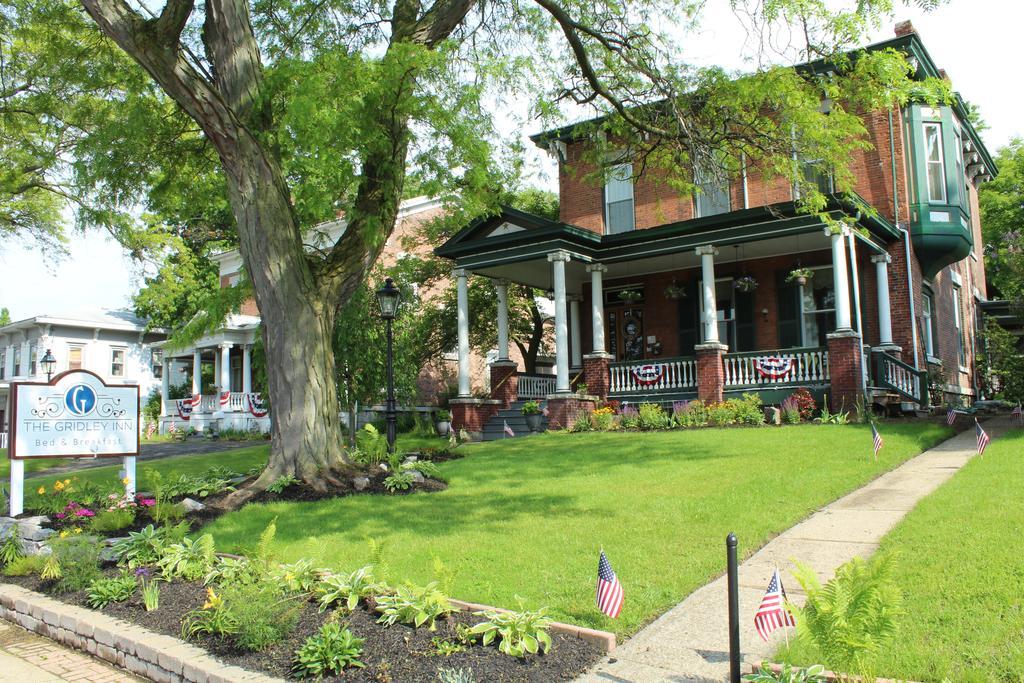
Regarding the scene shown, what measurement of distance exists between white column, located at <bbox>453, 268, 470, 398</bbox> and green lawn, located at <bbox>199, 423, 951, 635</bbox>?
6.54m

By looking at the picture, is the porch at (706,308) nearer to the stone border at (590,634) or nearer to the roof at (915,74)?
the roof at (915,74)

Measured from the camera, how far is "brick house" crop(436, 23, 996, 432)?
57.8ft

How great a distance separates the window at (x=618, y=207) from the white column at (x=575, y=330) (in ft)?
8.32

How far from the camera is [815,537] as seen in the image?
23.7ft

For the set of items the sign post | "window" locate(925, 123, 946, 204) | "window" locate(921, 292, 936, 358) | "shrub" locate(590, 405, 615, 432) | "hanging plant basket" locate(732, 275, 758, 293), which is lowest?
"shrub" locate(590, 405, 615, 432)

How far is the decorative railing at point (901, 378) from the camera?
17172 mm

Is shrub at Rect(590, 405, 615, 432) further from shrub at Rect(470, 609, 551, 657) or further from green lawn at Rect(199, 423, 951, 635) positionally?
shrub at Rect(470, 609, 551, 657)

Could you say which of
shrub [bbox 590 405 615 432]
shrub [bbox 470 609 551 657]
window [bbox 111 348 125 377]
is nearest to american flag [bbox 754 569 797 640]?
shrub [bbox 470 609 551 657]

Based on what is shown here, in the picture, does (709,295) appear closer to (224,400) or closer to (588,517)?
(588,517)

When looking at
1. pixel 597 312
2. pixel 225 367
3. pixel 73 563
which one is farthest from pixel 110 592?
pixel 225 367

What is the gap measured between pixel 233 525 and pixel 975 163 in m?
23.0

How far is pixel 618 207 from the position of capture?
72.3ft

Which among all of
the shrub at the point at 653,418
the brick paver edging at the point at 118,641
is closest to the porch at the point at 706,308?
the shrub at the point at 653,418

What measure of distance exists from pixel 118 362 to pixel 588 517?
1426 inches
